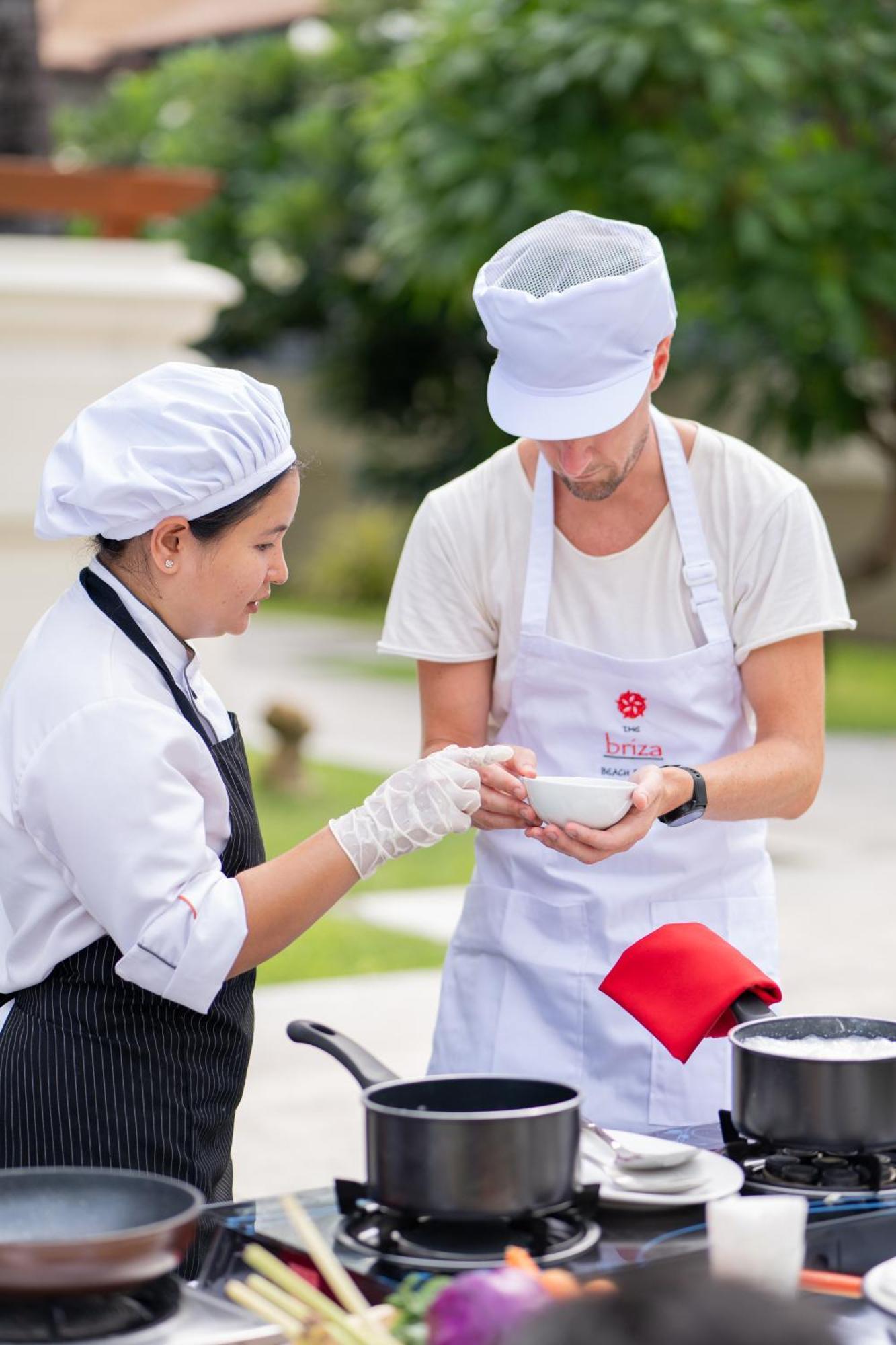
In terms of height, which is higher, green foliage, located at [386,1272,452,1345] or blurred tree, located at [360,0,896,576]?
blurred tree, located at [360,0,896,576]

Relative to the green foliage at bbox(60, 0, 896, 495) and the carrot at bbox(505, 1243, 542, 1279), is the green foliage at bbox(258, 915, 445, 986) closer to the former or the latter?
the green foliage at bbox(60, 0, 896, 495)

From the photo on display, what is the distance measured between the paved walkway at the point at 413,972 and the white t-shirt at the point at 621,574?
7.04 ft

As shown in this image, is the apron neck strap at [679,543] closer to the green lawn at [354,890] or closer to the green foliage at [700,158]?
the green lawn at [354,890]

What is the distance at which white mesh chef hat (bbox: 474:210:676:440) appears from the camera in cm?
238

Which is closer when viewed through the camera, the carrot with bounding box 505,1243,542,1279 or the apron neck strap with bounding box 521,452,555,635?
the carrot with bounding box 505,1243,542,1279

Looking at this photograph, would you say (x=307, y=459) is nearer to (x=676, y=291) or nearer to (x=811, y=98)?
(x=676, y=291)

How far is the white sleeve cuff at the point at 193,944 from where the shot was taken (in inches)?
77.2

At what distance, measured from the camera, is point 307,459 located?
97.3 inches

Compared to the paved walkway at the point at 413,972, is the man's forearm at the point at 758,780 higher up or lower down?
higher up

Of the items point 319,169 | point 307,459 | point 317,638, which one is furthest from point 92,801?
point 319,169

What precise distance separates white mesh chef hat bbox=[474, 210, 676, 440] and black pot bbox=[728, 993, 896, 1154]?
0.87 metres

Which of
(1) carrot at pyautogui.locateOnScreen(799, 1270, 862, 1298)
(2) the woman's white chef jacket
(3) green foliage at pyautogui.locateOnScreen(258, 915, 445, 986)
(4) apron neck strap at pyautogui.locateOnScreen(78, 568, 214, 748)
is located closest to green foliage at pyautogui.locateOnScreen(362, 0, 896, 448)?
(3) green foliage at pyautogui.locateOnScreen(258, 915, 445, 986)

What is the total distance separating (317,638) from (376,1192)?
1523 cm

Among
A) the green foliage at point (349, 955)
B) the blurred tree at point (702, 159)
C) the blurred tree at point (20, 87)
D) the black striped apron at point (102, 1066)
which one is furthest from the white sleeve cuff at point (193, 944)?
the blurred tree at point (702, 159)
